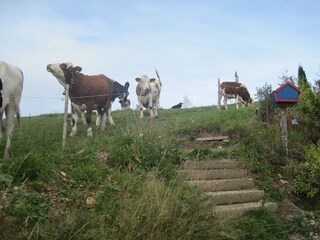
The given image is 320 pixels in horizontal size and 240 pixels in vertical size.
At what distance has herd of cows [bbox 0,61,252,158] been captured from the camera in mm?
8811

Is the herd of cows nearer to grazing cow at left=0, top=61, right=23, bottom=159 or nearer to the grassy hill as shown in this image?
grazing cow at left=0, top=61, right=23, bottom=159

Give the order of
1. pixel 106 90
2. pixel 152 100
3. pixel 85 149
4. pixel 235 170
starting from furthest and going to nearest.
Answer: pixel 152 100, pixel 106 90, pixel 235 170, pixel 85 149

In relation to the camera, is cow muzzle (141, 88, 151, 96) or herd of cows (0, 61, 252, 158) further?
cow muzzle (141, 88, 151, 96)

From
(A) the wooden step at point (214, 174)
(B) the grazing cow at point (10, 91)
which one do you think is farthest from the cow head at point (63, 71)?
(A) the wooden step at point (214, 174)

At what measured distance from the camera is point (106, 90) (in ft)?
45.5

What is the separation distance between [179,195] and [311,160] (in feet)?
11.9

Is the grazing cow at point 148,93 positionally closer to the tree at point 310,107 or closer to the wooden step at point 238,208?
the tree at point 310,107

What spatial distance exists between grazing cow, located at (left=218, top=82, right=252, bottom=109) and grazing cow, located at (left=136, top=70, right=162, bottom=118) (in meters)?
3.76

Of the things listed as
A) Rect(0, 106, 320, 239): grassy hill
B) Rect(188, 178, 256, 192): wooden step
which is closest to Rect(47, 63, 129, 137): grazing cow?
Rect(0, 106, 320, 239): grassy hill

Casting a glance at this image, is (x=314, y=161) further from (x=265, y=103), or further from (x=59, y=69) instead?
(x=59, y=69)

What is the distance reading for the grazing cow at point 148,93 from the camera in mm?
17938

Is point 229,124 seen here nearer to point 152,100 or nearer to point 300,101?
point 300,101

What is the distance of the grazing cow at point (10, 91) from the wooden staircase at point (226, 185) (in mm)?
4205

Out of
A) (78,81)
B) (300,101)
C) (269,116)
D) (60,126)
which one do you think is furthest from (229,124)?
(60,126)
